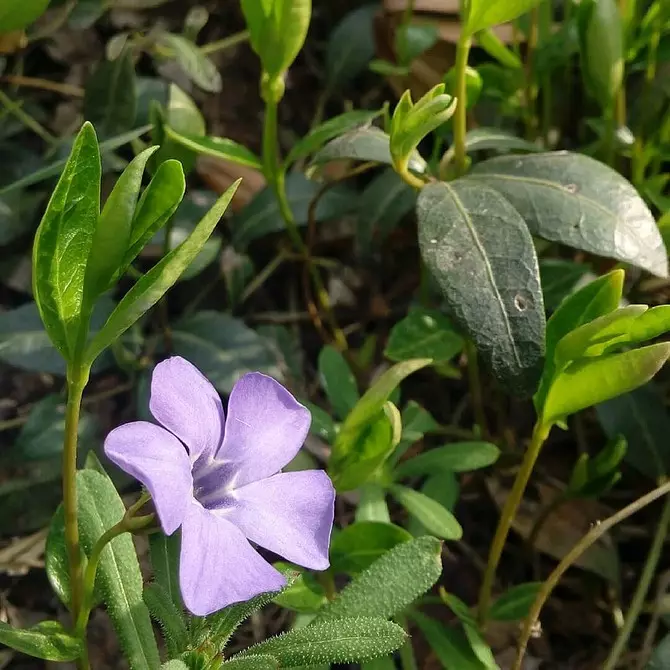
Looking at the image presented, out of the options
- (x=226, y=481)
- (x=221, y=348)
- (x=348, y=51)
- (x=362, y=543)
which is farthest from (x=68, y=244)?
(x=348, y=51)

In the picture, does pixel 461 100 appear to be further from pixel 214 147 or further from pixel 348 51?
pixel 348 51

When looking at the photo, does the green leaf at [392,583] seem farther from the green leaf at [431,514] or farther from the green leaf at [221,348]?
the green leaf at [221,348]

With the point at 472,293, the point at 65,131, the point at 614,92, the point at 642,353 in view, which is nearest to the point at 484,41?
the point at 614,92

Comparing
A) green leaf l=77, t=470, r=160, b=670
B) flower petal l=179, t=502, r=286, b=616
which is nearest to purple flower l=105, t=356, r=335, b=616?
flower petal l=179, t=502, r=286, b=616

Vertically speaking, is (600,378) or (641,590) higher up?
(600,378)

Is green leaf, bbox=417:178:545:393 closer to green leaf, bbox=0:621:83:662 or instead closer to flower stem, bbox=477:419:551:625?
flower stem, bbox=477:419:551:625

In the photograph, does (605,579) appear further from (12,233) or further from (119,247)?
(12,233)

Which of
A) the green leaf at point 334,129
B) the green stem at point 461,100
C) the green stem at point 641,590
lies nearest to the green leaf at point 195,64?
the green leaf at point 334,129
